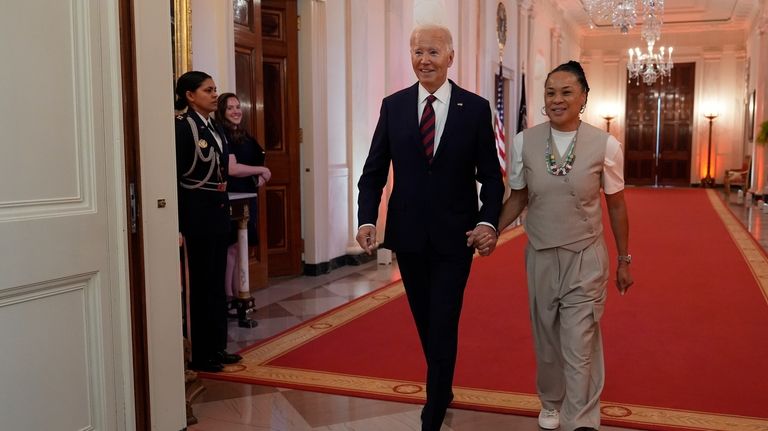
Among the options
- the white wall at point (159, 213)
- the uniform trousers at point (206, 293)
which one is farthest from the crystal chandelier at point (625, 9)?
the white wall at point (159, 213)

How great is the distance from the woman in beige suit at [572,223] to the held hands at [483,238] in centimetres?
25

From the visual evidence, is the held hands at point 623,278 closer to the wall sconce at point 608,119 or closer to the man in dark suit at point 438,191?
the man in dark suit at point 438,191

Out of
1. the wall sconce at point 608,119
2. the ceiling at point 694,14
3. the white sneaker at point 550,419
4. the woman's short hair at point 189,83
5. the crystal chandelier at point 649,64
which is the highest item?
the ceiling at point 694,14

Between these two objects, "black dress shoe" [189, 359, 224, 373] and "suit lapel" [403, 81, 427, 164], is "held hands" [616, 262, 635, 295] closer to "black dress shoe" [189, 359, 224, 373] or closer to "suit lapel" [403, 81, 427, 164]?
"suit lapel" [403, 81, 427, 164]

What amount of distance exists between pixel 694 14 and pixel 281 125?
15880 mm

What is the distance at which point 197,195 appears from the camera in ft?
12.3

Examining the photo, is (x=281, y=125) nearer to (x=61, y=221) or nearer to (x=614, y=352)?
(x=614, y=352)

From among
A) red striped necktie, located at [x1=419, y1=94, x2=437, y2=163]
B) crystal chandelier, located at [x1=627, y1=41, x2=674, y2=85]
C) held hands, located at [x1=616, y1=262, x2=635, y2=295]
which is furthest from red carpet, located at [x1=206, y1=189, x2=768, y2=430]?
crystal chandelier, located at [x1=627, y1=41, x2=674, y2=85]

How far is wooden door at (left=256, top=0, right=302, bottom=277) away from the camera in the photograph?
22.2 ft

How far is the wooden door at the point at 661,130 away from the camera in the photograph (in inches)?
819

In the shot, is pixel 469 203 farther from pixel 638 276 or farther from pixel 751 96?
pixel 751 96

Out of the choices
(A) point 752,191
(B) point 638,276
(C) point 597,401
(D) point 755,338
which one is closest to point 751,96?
(A) point 752,191

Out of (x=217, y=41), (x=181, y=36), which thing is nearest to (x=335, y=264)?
→ (x=217, y=41)

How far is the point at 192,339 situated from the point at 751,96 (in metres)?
16.9
